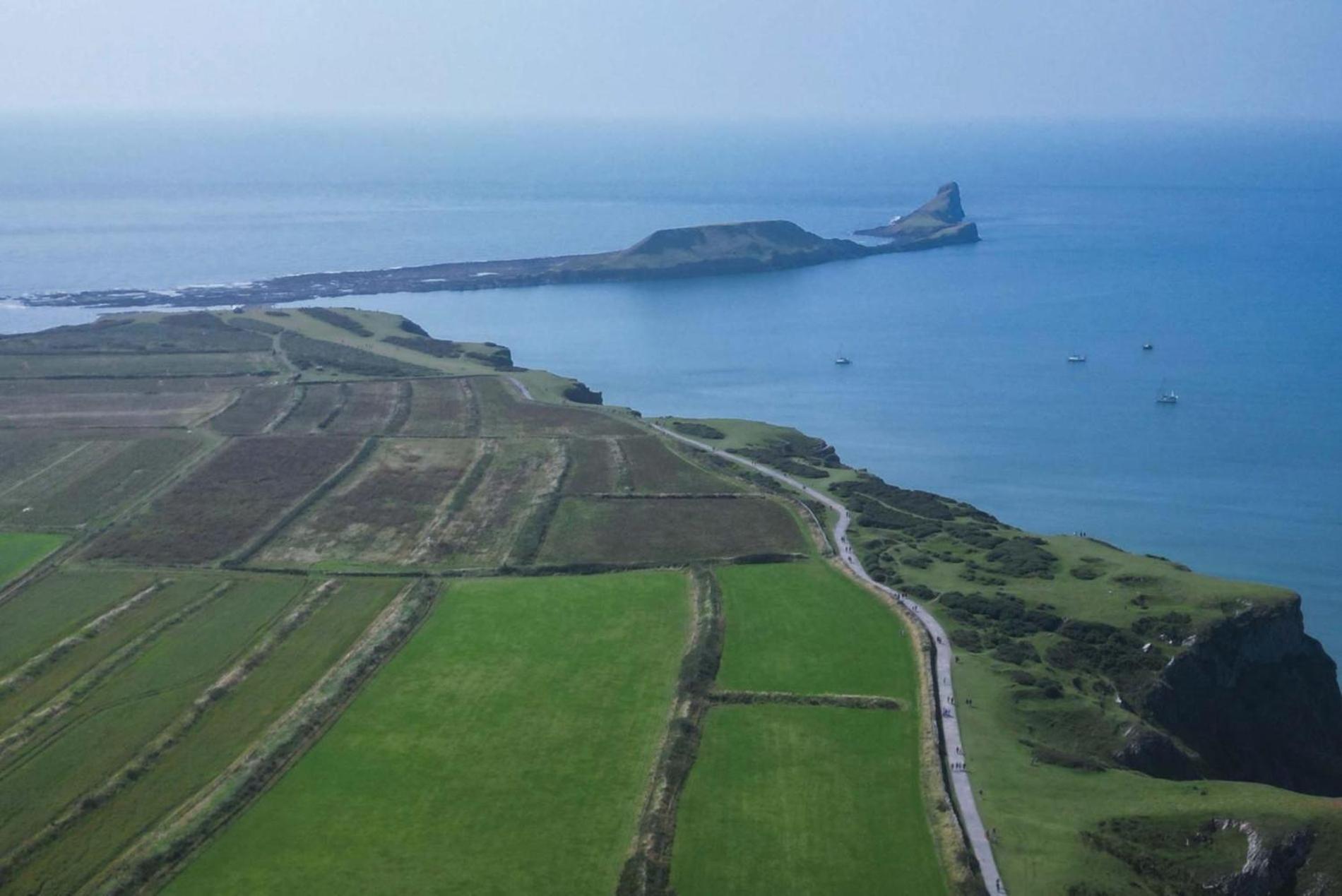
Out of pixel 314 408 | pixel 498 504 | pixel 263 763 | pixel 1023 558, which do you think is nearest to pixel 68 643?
pixel 263 763

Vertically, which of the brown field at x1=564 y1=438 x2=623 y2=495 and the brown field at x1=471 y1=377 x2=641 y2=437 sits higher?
the brown field at x1=471 y1=377 x2=641 y2=437

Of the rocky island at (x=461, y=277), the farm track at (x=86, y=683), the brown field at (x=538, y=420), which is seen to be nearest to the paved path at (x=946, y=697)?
the brown field at (x=538, y=420)

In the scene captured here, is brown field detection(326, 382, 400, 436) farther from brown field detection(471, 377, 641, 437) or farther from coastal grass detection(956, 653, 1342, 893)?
coastal grass detection(956, 653, 1342, 893)

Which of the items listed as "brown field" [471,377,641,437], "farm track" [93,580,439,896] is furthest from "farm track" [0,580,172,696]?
"brown field" [471,377,641,437]

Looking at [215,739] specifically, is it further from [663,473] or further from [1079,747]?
[663,473]

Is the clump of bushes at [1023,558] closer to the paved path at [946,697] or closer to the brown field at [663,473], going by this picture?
the paved path at [946,697]

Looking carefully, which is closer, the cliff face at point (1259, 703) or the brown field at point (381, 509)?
the cliff face at point (1259, 703)
